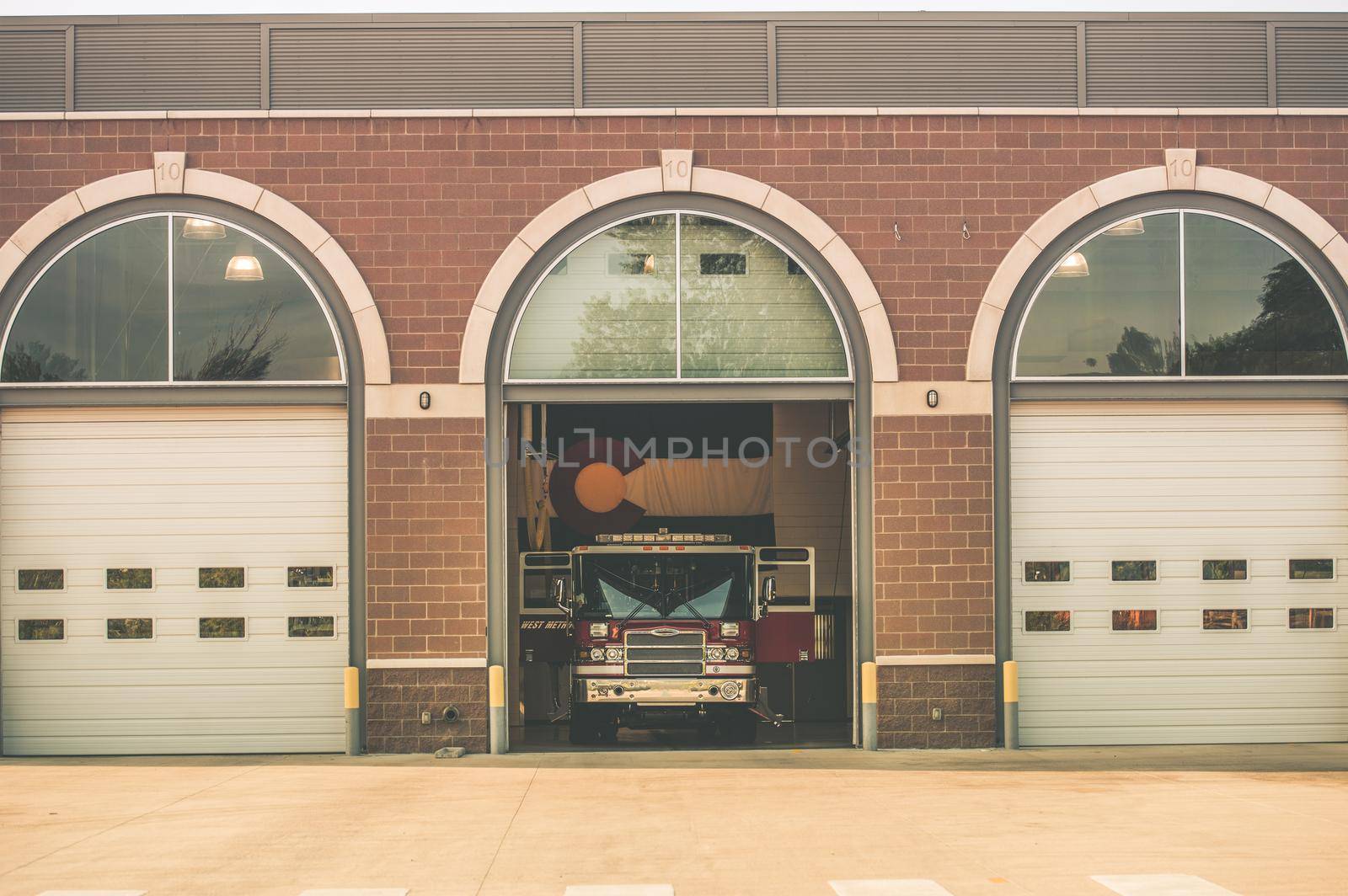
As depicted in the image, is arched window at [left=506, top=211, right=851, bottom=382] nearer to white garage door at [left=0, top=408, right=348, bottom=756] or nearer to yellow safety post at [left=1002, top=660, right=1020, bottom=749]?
white garage door at [left=0, top=408, right=348, bottom=756]

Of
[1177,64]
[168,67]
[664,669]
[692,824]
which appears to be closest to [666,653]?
[664,669]

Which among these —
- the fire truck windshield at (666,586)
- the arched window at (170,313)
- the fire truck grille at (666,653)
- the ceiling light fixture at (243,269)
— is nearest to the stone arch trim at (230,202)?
the arched window at (170,313)

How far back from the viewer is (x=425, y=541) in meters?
15.1

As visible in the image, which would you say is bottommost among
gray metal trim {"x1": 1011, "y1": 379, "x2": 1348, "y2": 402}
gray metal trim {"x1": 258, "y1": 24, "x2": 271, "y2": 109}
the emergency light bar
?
the emergency light bar

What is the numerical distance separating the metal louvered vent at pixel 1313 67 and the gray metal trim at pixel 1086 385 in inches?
60.2

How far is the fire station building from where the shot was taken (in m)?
15.2

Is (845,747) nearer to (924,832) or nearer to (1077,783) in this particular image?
(1077,783)

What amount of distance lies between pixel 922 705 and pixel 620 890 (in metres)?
7.25

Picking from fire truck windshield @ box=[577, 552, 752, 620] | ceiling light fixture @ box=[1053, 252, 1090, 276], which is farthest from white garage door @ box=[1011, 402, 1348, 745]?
fire truck windshield @ box=[577, 552, 752, 620]

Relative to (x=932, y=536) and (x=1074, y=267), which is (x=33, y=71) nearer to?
(x=932, y=536)

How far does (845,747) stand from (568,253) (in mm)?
6621

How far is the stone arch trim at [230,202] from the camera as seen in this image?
15.2m

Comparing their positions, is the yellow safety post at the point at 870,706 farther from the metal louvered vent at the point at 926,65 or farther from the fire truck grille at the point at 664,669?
the metal louvered vent at the point at 926,65

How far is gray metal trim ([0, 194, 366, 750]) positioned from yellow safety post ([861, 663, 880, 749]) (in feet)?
18.7
